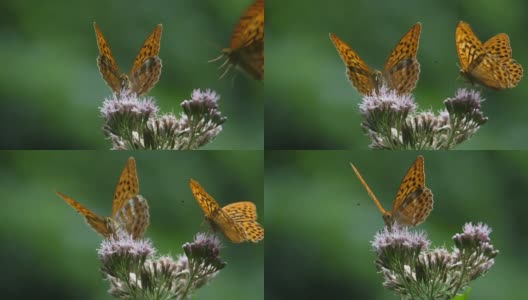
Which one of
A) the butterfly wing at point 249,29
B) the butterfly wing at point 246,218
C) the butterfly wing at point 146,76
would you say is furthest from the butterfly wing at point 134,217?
the butterfly wing at point 249,29

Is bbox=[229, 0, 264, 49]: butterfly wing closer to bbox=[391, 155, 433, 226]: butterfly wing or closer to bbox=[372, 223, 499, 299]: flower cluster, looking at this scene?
bbox=[391, 155, 433, 226]: butterfly wing

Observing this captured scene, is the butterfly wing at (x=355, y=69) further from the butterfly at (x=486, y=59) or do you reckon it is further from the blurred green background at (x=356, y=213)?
the butterfly at (x=486, y=59)

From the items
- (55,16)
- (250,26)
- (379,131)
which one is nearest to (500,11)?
(379,131)

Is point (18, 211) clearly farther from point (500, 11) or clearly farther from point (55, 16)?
point (500, 11)

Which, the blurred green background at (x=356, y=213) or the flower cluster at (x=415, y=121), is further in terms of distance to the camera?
the blurred green background at (x=356, y=213)

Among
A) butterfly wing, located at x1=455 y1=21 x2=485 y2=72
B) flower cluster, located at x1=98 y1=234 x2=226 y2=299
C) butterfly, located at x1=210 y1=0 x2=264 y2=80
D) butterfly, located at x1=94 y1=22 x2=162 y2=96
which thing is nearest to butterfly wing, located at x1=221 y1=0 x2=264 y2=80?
butterfly, located at x1=210 y1=0 x2=264 y2=80

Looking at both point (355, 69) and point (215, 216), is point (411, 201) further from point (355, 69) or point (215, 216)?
point (215, 216)
